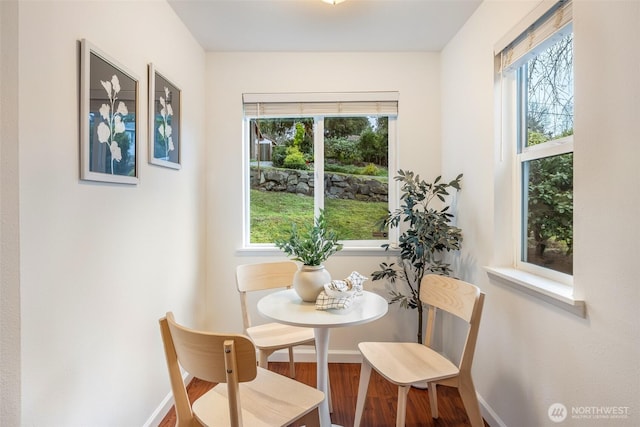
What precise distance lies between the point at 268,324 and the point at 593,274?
172 centimetres

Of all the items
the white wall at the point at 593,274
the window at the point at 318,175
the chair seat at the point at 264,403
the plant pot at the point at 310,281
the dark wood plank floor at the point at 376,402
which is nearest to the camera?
the white wall at the point at 593,274

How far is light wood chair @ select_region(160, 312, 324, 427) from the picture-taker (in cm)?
90

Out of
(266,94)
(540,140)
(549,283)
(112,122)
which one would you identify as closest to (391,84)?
(266,94)

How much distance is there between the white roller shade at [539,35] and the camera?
4.28ft

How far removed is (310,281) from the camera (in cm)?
162

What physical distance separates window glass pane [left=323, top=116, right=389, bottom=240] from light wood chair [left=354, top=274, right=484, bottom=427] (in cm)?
91

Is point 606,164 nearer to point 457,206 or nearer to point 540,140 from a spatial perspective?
point 540,140

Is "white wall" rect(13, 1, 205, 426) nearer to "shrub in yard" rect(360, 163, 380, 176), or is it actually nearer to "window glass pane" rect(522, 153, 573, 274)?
"shrub in yard" rect(360, 163, 380, 176)

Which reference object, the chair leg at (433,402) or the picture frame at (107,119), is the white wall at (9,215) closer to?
the picture frame at (107,119)

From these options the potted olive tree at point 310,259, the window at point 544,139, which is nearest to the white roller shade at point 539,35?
the window at point 544,139

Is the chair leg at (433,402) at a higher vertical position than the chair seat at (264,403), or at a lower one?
lower

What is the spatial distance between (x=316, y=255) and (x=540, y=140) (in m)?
1.27

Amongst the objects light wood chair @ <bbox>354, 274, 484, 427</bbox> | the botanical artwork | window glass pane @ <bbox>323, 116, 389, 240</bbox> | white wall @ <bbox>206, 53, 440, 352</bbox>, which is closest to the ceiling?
white wall @ <bbox>206, 53, 440, 352</bbox>

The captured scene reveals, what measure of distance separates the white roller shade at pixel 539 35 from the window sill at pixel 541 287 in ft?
3.56
